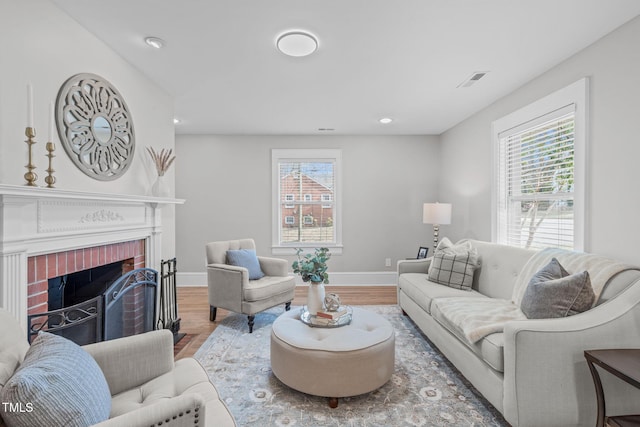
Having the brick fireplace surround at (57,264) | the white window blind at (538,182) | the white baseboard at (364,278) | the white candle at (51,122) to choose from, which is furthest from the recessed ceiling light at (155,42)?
the white baseboard at (364,278)

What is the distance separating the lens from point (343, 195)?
4.92 meters

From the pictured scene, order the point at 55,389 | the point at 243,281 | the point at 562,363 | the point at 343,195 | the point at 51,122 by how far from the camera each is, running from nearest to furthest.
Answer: the point at 55,389, the point at 562,363, the point at 51,122, the point at 243,281, the point at 343,195

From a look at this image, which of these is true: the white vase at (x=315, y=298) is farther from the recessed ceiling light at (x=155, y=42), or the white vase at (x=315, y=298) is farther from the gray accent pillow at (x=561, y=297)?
the recessed ceiling light at (x=155, y=42)

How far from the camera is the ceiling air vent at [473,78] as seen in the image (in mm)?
2660

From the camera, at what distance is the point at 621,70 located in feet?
6.61

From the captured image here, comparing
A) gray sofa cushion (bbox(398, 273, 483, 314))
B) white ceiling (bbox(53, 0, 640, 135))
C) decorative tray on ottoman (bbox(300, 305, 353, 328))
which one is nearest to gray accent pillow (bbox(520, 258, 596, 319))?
gray sofa cushion (bbox(398, 273, 483, 314))

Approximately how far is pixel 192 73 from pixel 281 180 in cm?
241

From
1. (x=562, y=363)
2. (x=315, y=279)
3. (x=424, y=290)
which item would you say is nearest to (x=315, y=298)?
(x=315, y=279)

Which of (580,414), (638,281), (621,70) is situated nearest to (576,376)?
(580,414)

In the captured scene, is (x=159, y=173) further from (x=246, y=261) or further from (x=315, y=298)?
(x=315, y=298)

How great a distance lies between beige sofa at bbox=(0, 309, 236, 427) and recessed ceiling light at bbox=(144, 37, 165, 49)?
187 cm

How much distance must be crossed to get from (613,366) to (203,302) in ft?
12.9

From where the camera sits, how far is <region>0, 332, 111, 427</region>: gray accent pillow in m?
0.84

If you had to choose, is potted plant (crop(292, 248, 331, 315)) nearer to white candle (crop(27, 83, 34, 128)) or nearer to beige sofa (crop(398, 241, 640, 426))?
beige sofa (crop(398, 241, 640, 426))
